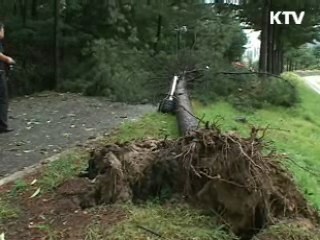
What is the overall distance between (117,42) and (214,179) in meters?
14.6

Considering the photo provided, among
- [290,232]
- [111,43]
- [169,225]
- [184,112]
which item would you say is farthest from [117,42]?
[290,232]

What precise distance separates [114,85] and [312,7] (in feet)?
38.6

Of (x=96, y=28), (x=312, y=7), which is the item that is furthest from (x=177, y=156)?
(x=312, y=7)

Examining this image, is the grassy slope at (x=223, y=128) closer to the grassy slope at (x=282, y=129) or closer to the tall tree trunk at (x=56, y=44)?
the grassy slope at (x=282, y=129)

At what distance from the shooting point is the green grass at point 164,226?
4465mm

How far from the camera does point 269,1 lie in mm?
22047

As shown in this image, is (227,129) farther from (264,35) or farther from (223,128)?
(264,35)

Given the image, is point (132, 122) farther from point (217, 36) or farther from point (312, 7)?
point (312, 7)

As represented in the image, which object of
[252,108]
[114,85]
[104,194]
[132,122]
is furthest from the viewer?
[114,85]

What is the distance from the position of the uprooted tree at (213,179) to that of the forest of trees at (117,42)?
934 centimetres

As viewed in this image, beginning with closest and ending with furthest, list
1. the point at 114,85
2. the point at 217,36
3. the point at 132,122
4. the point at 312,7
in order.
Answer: the point at 132,122 < the point at 114,85 < the point at 217,36 < the point at 312,7

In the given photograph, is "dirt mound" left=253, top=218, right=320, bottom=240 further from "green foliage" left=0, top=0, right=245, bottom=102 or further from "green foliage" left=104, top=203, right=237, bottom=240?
"green foliage" left=0, top=0, right=245, bottom=102

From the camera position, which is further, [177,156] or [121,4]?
[121,4]

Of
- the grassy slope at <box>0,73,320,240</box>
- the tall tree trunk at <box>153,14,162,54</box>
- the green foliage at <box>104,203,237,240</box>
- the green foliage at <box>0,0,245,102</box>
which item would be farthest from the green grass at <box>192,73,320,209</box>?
the tall tree trunk at <box>153,14,162,54</box>
